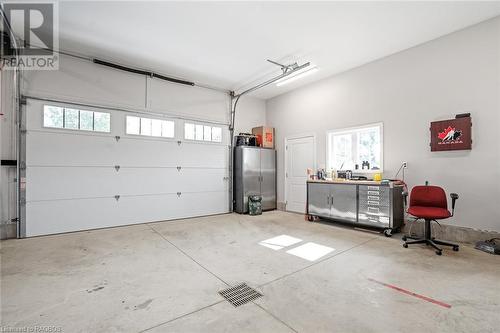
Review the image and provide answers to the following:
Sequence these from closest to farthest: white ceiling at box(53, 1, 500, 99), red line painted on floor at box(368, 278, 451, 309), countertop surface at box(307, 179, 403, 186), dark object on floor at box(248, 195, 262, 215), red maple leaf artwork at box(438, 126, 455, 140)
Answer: red line painted on floor at box(368, 278, 451, 309) → white ceiling at box(53, 1, 500, 99) → red maple leaf artwork at box(438, 126, 455, 140) → countertop surface at box(307, 179, 403, 186) → dark object on floor at box(248, 195, 262, 215)

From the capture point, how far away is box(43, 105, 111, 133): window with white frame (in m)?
4.09

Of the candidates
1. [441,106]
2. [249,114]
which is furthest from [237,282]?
[249,114]

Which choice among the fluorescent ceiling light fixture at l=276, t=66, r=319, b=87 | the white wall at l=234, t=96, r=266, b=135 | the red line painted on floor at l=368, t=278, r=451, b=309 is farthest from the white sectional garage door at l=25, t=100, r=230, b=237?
the red line painted on floor at l=368, t=278, r=451, b=309

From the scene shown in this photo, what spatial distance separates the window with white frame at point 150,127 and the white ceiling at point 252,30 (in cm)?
120

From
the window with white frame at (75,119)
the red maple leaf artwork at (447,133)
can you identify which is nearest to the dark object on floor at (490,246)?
the red maple leaf artwork at (447,133)

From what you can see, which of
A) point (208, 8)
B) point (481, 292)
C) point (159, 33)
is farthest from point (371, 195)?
point (159, 33)

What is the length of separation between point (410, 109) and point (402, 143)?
25.3 inches

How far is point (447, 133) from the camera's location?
3.68 meters

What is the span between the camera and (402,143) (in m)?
4.24

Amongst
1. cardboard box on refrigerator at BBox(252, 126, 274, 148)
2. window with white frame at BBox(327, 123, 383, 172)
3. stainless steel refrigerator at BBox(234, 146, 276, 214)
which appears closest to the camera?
window with white frame at BBox(327, 123, 383, 172)

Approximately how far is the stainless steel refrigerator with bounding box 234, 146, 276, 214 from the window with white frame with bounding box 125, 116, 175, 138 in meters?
1.90

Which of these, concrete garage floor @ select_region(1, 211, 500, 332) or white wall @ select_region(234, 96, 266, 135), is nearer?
concrete garage floor @ select_region(1, 211, 500, 332)

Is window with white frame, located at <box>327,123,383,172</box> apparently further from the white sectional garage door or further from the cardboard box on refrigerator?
the white sectional garage door

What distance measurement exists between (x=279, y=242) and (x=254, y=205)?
7.79 ft
